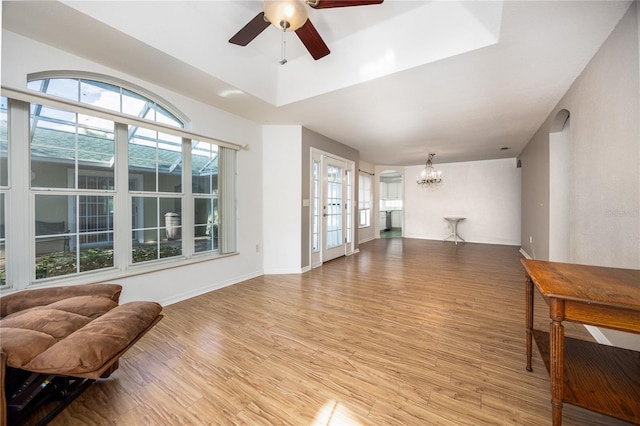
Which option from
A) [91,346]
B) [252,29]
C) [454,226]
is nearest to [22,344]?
[91,346]

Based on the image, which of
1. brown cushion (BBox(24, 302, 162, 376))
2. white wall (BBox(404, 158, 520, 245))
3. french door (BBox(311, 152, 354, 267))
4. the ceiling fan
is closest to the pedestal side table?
white wall (BBox(404, 158, 520, 245))

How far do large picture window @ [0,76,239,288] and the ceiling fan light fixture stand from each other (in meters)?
1.78

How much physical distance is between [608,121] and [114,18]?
3.91 m

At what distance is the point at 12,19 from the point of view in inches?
72.3

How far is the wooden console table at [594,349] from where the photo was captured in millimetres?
1017

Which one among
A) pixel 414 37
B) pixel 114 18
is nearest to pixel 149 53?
pixel 114 18

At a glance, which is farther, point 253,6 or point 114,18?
point 253,6

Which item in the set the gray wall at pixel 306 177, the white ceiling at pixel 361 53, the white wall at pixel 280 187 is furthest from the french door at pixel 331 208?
the white ceiling at pixel 361 53

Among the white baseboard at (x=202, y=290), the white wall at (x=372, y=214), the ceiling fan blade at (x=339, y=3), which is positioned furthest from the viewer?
the white wall at (x=372, y=214)

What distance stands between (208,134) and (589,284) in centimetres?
382

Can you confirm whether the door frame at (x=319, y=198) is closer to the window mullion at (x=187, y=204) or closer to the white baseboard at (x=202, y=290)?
the white baseboard at (x=202, y=290)

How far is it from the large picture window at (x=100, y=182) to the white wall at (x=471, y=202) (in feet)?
22.5

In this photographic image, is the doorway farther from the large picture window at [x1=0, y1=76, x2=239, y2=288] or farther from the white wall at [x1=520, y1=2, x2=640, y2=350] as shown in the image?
the large picture window at [x1=0, y1=76, x2=239, y2=288]

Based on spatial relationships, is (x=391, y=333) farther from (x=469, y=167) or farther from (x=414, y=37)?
(x=469, y=167)
